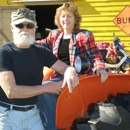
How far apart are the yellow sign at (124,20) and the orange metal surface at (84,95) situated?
948cm

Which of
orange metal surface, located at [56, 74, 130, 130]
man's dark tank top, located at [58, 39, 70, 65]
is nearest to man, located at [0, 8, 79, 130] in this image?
orange metal surface, located at [56, 74, 130, 130]

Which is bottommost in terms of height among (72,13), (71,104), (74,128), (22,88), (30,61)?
(74,128)

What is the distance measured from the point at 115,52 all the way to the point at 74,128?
24.6 ft

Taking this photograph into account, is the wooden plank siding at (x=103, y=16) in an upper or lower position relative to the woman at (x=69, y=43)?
upper

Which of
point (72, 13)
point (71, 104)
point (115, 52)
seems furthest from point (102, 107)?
point (115, 52)

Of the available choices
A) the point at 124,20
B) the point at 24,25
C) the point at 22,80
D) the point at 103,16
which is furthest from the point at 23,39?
the point at 103,16

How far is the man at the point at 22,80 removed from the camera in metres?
2.12

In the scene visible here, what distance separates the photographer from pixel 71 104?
7.55 feet

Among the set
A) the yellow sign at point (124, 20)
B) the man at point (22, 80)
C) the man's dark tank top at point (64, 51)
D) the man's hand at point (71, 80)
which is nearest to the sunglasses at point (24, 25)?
the man at point (22, 80)

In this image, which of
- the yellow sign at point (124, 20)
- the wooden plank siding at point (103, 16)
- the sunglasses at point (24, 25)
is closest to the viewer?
the sunglasses at point (24, 25)

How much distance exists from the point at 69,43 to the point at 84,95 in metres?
0.90

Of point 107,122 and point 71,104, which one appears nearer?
point 107,122

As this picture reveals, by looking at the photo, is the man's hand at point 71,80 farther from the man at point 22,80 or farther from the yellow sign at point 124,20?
the yellow sign at point 124,20

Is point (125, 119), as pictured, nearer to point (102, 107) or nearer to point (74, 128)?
point (102, 107)
